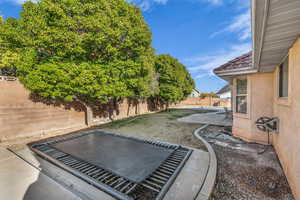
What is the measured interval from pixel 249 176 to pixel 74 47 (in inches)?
287

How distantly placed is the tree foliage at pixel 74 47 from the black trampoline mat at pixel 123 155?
265 centimetres

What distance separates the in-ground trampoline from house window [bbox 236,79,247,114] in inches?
118

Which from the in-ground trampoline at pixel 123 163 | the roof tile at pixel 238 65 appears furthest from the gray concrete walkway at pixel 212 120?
the in-ground trampoline at pixel 123 163

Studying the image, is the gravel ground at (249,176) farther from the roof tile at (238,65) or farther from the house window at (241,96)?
the roof tile at (238,65)

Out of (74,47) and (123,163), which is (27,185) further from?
(74,47)

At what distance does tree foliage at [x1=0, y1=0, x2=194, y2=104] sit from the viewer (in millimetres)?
5391

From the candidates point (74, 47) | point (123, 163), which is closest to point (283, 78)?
point (123, 163)

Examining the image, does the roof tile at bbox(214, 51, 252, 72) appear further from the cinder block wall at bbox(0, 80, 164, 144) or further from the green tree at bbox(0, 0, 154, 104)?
the cinder block wall at bbox(0, 80, 164, 144)

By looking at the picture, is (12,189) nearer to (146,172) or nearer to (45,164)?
(45,164)

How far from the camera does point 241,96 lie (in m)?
5.18

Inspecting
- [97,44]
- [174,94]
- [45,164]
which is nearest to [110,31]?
[97,44]

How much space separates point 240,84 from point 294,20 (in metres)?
3.95

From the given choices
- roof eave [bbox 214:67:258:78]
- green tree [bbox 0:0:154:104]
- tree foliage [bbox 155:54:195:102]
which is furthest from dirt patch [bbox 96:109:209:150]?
tree foliage [bbox 155:54:195:102]

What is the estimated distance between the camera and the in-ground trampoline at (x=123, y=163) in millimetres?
2387
